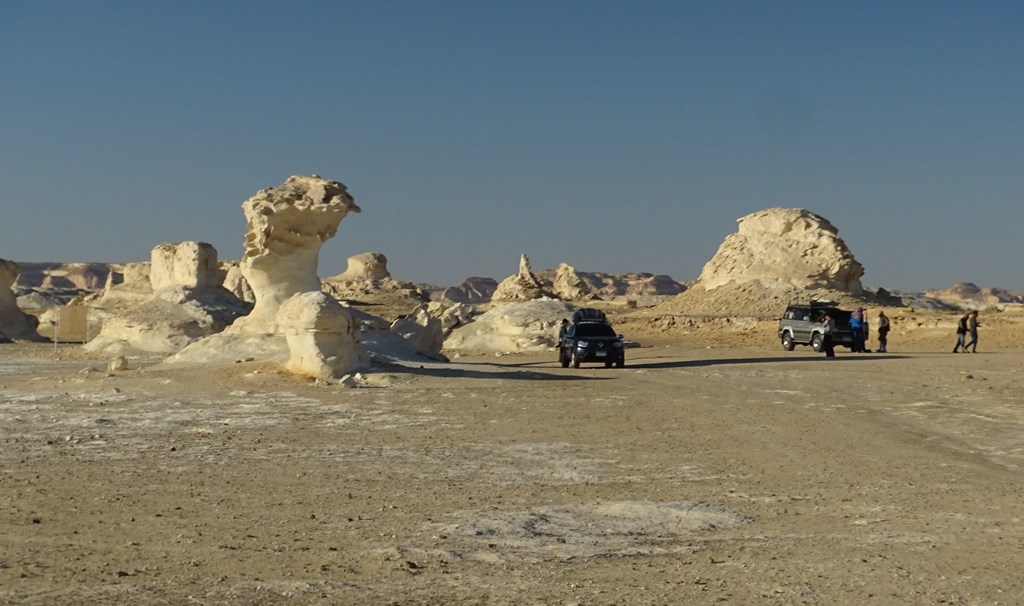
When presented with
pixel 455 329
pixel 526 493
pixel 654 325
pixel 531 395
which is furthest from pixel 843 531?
pixel 654 325

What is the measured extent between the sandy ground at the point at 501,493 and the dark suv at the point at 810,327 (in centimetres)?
1324

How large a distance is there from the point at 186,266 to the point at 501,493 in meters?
31.6

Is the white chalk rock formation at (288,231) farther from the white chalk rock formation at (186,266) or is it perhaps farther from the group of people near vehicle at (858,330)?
the group of people near vehicle at (858,330)

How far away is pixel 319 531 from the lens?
9.14m

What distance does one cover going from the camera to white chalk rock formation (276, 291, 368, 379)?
21375 millimetres

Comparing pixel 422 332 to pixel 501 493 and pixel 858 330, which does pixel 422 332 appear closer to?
pixel 858 330

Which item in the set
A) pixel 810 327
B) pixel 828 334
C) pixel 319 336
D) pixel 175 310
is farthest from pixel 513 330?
pixel 319 336

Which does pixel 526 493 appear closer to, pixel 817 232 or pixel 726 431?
pixel 726 431

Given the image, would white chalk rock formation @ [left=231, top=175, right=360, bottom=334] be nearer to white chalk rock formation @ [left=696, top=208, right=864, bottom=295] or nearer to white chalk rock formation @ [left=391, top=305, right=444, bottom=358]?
white chalk rock formation @ [left=391, top=305, right=444, bottom=358]

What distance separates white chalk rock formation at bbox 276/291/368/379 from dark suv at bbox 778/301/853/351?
686 inches

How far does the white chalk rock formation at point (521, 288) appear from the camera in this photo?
69375 mm

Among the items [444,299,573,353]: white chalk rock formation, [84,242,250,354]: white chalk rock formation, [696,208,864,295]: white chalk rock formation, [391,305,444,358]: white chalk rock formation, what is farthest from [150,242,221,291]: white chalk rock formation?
[696,208,864,295]: white chalk rock formation

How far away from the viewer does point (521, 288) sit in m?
70.7

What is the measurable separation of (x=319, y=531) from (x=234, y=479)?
2.90 metres
